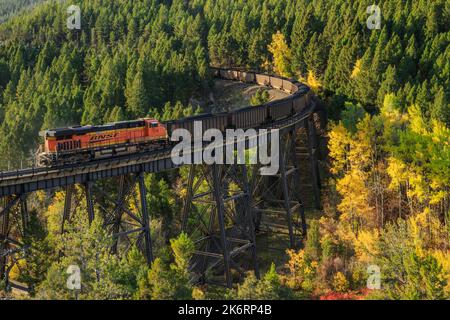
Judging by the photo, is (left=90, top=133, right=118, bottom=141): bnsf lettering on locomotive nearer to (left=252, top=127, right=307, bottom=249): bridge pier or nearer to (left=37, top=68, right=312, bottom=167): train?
(left=37, top=68, right=312, bottom=167): train

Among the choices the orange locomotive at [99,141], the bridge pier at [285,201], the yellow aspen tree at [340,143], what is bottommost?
the bridge pier at [285,201]

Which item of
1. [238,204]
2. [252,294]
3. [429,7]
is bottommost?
[238,204]

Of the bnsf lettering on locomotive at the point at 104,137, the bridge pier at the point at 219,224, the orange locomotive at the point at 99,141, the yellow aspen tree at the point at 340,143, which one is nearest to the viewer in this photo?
the orange locomotive at the point at 99,141

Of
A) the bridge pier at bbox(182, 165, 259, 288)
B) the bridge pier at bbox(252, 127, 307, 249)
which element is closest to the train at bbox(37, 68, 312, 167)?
the bridge pier at bbox(182, 165, 259, 288)

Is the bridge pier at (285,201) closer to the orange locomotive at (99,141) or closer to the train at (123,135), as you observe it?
the train at (123,135)

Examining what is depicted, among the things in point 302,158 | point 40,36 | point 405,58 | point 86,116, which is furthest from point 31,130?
point 40,36

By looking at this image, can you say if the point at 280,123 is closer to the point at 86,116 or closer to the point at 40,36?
the point at 86,116

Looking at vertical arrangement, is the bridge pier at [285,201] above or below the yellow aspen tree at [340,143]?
below

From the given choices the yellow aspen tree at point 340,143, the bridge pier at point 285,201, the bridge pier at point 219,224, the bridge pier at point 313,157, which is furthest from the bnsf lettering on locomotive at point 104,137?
the yellow aspen tree at point 340,143
